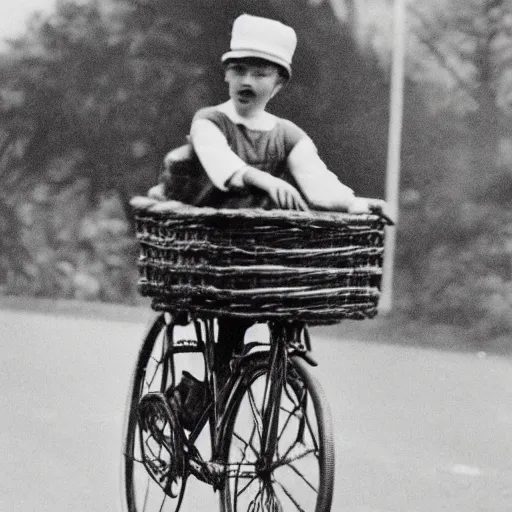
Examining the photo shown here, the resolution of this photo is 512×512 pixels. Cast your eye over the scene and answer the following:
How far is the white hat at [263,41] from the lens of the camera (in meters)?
2.87

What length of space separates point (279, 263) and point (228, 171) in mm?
373

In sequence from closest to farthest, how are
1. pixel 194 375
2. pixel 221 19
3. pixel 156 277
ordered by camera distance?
pixel 156 277
pixel 194 375
pixel 221 19

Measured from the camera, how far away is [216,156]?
2.84 metres

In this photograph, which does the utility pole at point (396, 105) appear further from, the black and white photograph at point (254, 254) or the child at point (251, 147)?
the child at point (251, 147)

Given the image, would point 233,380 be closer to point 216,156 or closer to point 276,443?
point 276,443

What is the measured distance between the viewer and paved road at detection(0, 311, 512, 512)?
3520 mm

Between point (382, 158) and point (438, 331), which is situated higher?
point (382, 158)

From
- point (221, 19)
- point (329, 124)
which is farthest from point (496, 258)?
point (221, 19)

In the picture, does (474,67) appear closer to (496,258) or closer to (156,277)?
(496,258)

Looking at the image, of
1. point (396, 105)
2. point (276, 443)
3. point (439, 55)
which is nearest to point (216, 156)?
point (276, 443)

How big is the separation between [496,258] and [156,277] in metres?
2.11

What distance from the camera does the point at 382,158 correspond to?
3.98 m

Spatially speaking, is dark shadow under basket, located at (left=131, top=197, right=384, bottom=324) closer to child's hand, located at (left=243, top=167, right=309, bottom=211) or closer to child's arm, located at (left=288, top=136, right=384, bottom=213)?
child's hand, located at (left=243, top=167, right=309, bottom=211)

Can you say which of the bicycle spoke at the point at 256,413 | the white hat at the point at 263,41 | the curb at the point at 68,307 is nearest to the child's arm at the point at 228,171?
the white hat at the point at 263,41
